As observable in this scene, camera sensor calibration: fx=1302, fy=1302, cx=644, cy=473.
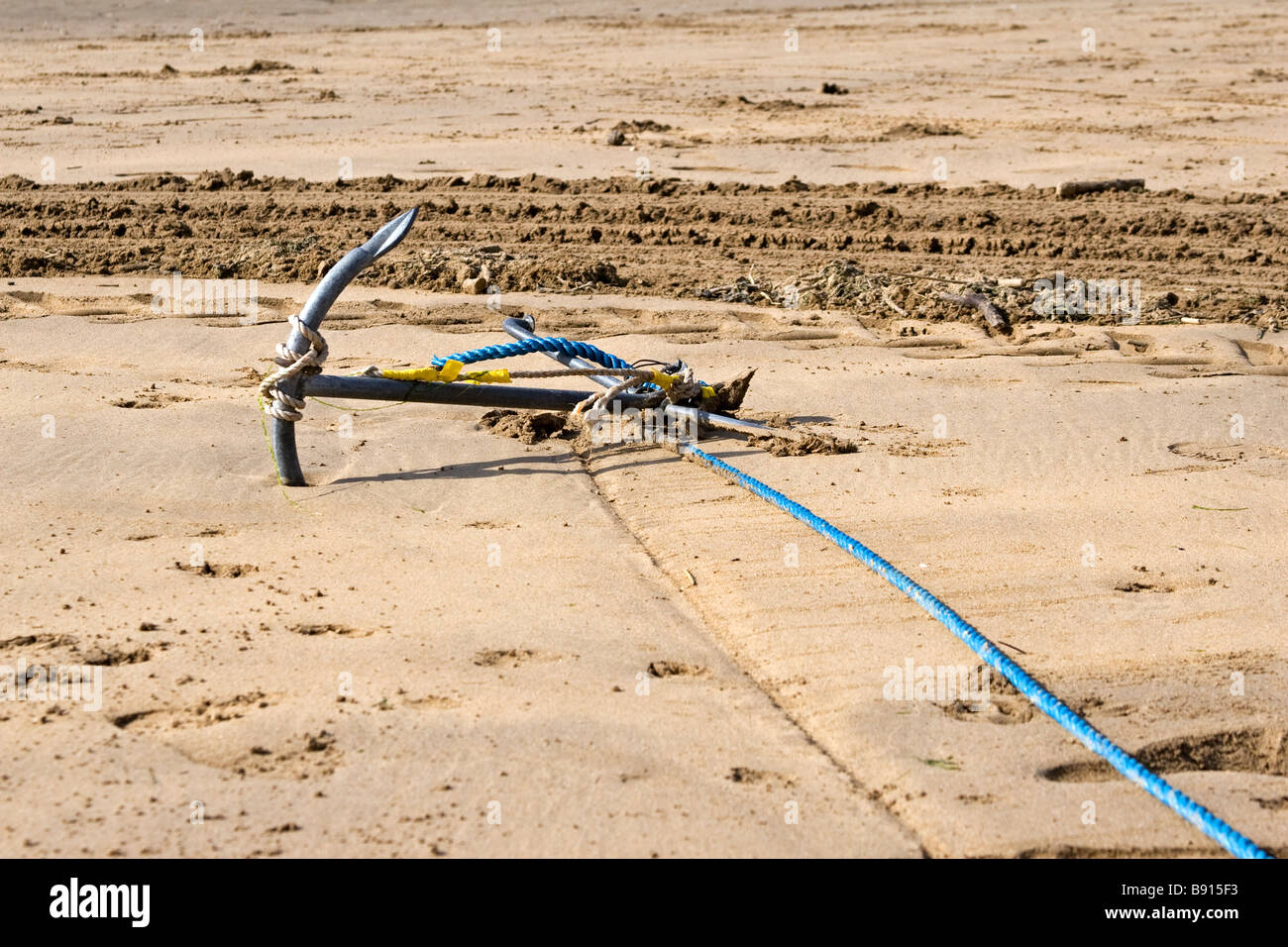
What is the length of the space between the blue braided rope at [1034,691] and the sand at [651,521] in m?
0.04

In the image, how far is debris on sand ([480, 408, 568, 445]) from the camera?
5.40 metres

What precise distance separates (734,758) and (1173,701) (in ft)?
3.98

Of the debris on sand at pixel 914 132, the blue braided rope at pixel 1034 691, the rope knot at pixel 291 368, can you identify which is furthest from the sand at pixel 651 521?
the debris on sand at pixel 914 132

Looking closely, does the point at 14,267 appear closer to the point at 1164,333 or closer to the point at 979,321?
the point at 979,321

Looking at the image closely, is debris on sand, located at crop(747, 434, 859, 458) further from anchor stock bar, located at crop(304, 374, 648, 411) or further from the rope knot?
the rope knot

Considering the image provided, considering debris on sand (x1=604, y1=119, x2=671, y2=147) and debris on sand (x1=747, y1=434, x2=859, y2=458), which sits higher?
debris on sand (x1=604, y1=119, x2=671, y2=147)

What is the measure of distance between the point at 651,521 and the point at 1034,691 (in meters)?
1.63

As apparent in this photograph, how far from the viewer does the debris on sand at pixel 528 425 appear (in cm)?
540

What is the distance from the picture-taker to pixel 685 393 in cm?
546

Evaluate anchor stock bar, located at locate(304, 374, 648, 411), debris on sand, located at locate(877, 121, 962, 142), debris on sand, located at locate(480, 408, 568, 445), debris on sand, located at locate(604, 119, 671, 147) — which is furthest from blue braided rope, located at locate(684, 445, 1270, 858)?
debris on sand, located at locate(877, 121, 962, 142)

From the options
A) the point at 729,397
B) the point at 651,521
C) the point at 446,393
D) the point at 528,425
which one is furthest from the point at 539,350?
the point at 651,521

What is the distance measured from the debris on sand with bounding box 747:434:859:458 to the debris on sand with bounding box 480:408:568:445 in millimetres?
830

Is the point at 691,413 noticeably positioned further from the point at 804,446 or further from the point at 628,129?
the point at 628,129

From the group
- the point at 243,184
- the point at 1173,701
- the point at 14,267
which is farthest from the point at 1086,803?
the point at 243,184
